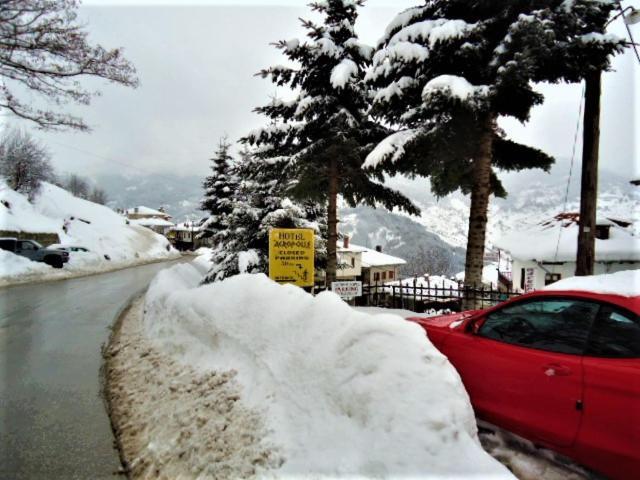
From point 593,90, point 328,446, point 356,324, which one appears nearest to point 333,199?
point 593,90

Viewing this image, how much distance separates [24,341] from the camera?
7590 mm

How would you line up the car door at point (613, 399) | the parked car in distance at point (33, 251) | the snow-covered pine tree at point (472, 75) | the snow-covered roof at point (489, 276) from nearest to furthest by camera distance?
the car door at point (613, 399) → the snow-covered pine tree at point (472, 75) → the parked car in distance at point (33, 251) → the snow-covered roof at point (489, 276)

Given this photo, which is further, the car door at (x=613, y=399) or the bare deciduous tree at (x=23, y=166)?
the bare deciduous tree at (x=23, y=166)

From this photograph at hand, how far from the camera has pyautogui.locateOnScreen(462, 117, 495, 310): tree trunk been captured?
853 centimetres

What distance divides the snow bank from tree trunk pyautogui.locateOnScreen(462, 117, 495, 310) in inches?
229

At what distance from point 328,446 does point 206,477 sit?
3.92 ft

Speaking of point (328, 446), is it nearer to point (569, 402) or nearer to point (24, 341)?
point (569, 402)

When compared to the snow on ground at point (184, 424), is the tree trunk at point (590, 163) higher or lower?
higher

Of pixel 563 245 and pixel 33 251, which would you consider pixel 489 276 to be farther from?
pixel 33 251

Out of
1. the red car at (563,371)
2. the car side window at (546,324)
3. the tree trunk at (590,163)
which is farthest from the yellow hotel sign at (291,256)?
the tree trunk at (590,163)

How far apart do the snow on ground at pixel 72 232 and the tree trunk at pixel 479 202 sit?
19.6 meters

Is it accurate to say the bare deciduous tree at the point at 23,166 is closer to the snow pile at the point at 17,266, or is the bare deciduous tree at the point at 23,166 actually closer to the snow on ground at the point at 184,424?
the snow pile at the point at 17,266

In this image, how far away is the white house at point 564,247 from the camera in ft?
51.6

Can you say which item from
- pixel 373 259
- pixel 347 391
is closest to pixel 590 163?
pixel 347 391
